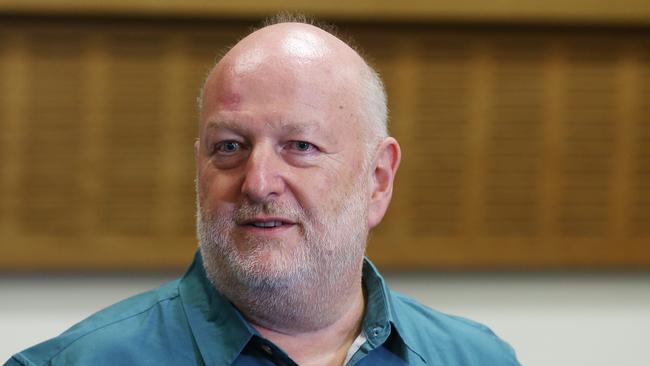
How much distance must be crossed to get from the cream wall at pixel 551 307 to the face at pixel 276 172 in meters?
1.04

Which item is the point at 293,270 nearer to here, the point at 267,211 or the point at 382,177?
the point at 267,211

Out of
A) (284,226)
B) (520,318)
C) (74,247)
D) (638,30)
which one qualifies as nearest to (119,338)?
(284,226)

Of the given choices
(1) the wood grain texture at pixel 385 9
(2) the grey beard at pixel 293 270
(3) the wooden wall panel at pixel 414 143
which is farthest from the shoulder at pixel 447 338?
(1) the wood grain texture at pixel 385 9

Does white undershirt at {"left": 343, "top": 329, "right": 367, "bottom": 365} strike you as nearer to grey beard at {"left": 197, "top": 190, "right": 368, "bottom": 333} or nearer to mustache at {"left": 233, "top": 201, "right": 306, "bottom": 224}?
grey beard at {"left": 197, "top": 190, "right": 368, "bottom": 333}

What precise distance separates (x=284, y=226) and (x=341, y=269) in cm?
13

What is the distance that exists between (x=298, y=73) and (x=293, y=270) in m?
0.28

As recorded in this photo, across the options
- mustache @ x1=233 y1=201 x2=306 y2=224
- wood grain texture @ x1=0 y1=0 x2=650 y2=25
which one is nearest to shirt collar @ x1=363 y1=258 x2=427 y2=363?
mustache @ x1=233 y1=201 x2=306 y2=224

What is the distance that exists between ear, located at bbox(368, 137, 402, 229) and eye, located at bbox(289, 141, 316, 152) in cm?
16

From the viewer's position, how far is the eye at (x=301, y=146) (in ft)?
4.48

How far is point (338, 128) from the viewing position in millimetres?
1403

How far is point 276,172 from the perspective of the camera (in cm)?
134

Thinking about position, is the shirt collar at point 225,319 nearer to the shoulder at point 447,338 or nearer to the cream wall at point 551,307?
the shoulder at point 447,338

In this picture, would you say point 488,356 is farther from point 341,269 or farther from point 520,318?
point 520,318

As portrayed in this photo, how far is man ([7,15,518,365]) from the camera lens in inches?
52.8
